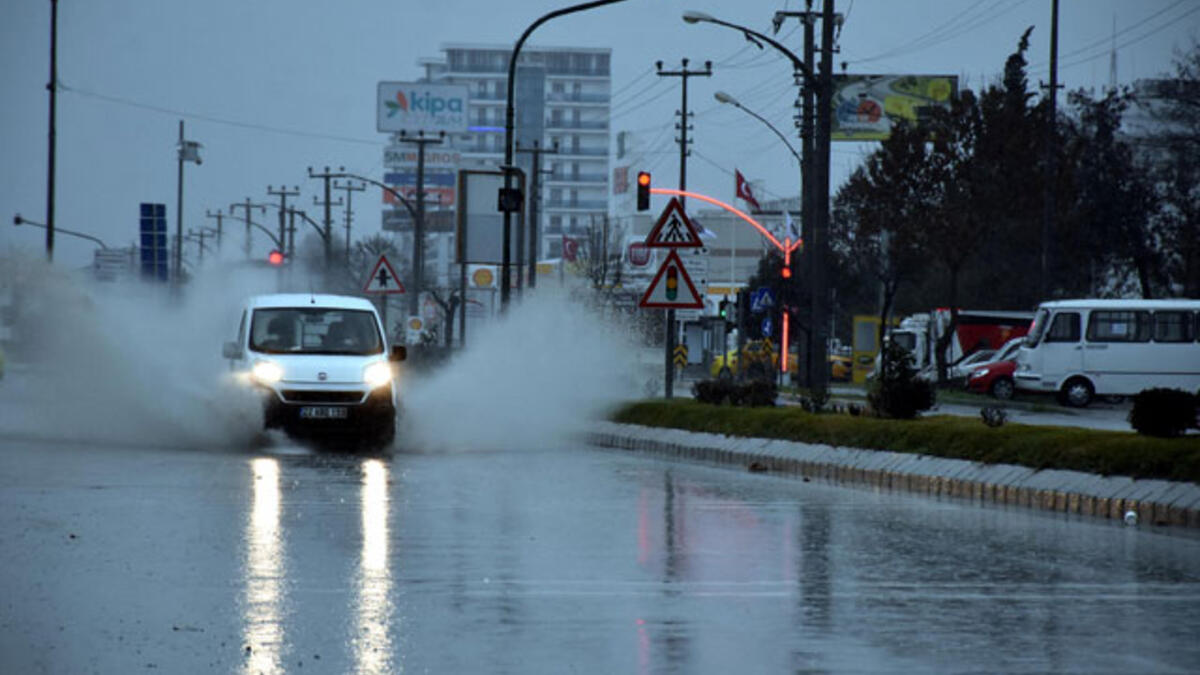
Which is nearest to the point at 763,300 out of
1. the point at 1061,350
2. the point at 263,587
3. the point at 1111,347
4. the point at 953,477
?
the point at 1061,350

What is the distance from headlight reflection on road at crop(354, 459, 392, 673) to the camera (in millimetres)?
8172

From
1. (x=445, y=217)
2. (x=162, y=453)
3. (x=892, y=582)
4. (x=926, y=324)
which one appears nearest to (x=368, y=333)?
(x=162, y=453)

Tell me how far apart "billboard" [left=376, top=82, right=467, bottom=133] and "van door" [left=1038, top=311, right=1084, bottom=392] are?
327 ft

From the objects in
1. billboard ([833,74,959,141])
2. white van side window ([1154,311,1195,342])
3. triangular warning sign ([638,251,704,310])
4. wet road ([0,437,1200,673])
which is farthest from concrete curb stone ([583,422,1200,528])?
billboard ([833,74,959,141])

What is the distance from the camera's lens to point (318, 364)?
973 inches

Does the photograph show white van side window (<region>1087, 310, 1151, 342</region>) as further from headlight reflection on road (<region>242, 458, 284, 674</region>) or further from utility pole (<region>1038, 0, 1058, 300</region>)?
headlight reflection on road (<region>242, 458, 284, 674</region>)

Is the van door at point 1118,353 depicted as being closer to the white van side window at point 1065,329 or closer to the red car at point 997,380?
the white van side window at point 1065,329

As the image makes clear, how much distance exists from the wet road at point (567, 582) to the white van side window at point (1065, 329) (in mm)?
32038

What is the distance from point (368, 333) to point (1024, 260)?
5147cm

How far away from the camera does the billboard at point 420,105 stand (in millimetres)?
145875

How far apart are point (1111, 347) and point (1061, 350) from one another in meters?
1.25

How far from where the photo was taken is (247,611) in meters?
9.49

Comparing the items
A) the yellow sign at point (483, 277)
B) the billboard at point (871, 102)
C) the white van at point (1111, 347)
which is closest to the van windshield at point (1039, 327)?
the white van at point (1111, 347)

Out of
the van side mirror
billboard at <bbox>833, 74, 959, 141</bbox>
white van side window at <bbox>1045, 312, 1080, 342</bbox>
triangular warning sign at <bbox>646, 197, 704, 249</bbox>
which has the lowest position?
the van side mirror
